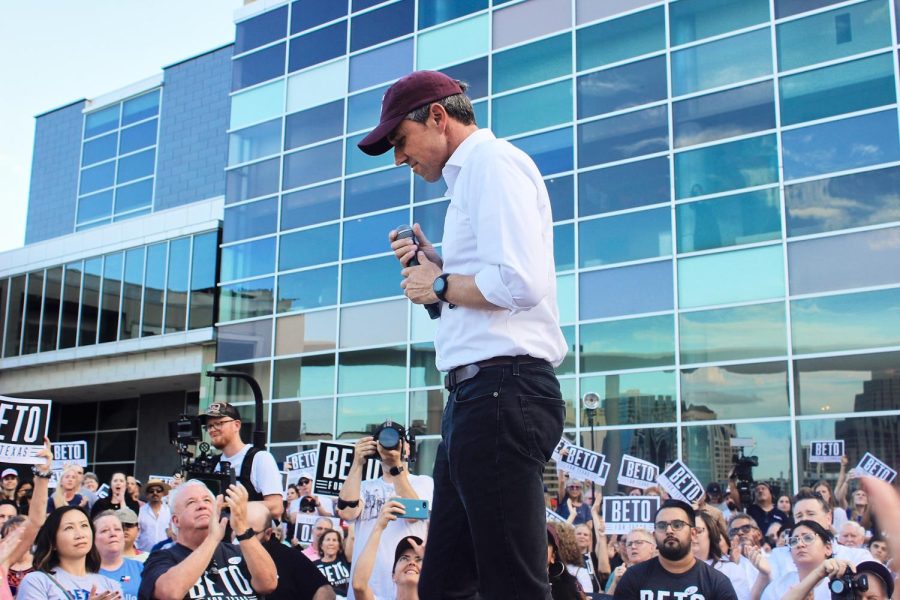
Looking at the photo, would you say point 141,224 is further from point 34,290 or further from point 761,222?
point 761,222

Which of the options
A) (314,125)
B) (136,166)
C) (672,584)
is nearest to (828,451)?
(672,584)

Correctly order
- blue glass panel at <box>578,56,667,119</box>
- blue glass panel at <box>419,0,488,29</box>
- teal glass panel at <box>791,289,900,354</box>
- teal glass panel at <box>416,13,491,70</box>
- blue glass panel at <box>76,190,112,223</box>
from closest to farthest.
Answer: teal glass panel at <box>791,289,900,354</box>, blue glass panel at <box>578,56,667,119</box>, teal glass panel at <box>416,13,491,70</box>, blue glass panel at <box>419,0,488,29</box>, blue glass panel at <box>76,190,112,223</box>

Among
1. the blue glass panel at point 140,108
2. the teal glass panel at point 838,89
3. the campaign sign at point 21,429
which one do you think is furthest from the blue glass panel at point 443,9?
the campaign sign at point 21,429

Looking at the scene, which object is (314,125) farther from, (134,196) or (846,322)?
(846,322)

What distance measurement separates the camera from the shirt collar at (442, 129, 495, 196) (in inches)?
110

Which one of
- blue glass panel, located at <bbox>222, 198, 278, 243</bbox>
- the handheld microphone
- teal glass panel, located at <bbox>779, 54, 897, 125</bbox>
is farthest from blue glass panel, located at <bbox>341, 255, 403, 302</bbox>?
the handheld microphone

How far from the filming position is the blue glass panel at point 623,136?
18.4 metres

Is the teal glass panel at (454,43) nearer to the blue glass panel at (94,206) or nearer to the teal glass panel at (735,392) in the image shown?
the teal glass panel at (735,392)

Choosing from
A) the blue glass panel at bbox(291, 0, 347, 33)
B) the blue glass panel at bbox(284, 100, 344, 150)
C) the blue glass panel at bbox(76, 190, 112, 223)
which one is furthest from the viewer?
the blue glass panel at bbox(76, 190, 112, 223)

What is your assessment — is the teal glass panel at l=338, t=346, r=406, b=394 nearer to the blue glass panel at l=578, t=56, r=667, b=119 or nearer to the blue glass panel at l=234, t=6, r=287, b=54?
the blue glass panel at l=578, t=56, r=667, b=119

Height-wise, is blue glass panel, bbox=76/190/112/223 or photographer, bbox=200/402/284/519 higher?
blue glass panel, bbox=76/190/112/223

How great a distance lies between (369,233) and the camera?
22.1m

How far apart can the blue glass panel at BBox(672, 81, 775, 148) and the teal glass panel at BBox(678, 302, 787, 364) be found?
10.2ft

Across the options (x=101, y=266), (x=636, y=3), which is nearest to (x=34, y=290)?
(x=101, y=266)
